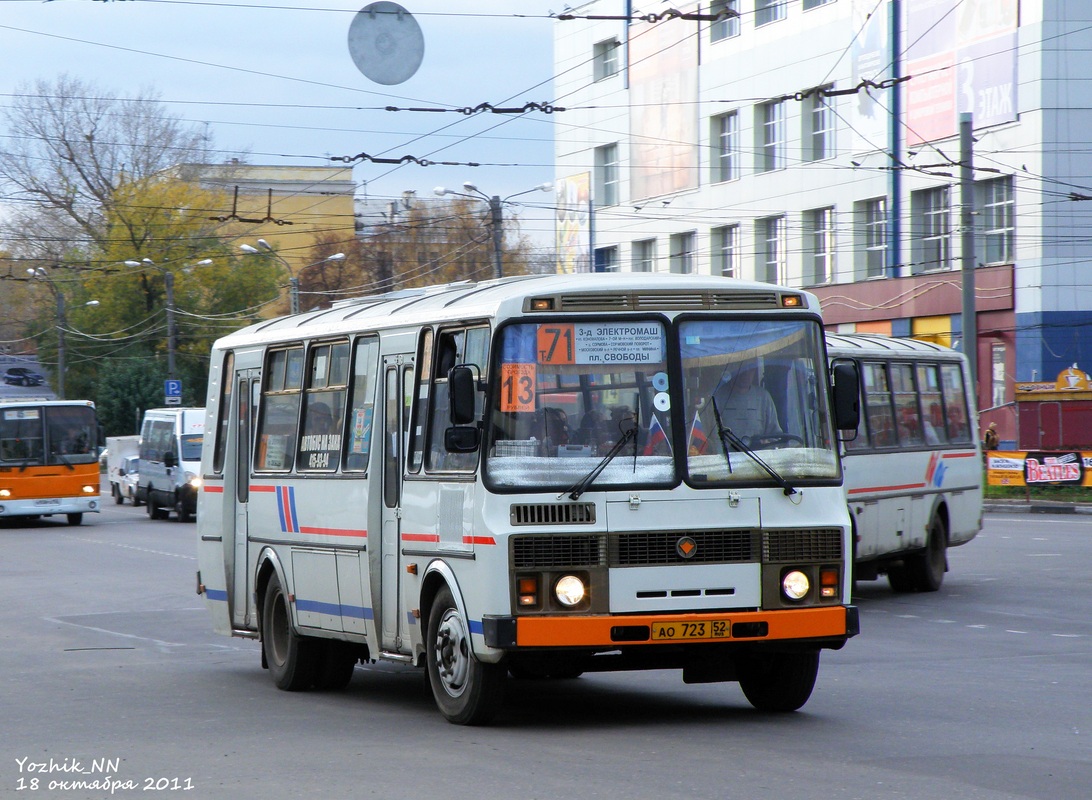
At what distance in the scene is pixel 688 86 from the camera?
53.7 metres

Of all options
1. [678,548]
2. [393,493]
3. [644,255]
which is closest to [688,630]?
[678,548]

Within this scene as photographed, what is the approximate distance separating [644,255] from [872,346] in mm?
39487

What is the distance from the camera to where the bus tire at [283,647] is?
11750 millimetres

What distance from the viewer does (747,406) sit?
9289 millimetres

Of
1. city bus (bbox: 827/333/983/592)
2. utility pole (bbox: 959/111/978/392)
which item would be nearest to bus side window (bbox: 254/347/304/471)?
city bus (bbox: 827/333/983/592)

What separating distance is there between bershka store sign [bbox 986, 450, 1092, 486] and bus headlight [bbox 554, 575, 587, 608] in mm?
27897

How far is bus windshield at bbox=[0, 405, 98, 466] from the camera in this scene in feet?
121

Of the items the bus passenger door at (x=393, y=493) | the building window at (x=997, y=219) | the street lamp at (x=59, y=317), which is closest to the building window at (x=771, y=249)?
the building window at (x=997, y=219)

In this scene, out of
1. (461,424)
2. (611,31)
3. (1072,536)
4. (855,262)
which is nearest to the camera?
(461,424)

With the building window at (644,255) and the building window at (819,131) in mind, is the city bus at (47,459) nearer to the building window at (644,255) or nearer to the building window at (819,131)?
the building window at (819,131)

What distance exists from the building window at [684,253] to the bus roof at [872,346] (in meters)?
35.8

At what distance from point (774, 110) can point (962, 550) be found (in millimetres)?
28413

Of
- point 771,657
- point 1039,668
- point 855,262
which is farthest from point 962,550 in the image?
point 855,262

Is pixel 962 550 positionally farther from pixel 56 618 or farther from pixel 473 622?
pixel 473 622
